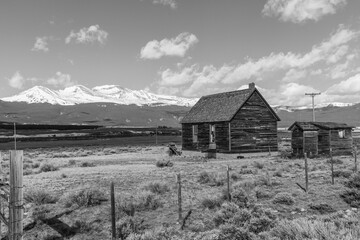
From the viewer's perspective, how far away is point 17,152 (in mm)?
6129

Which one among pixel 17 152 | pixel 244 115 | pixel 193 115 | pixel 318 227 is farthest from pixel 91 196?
pixel 193 115

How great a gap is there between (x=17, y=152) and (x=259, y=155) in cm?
2869

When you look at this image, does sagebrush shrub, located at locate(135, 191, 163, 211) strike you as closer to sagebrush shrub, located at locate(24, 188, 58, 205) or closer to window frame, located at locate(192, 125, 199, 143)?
sagebrush shrub, located at locate(24, 188, 58, 205)

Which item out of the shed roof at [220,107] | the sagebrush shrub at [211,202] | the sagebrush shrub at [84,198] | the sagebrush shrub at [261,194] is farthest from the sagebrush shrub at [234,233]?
the shed roof at [220,107]

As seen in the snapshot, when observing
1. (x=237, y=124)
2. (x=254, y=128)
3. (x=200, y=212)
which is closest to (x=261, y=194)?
(x=200, y=212)

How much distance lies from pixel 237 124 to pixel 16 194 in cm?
2660

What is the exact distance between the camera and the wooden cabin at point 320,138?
2966cm

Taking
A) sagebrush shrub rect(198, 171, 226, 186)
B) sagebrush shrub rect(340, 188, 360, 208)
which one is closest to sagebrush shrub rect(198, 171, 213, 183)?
sagebrush shrub rect(198, 171, 226, 186)

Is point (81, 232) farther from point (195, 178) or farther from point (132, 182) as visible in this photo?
point (195, 178)

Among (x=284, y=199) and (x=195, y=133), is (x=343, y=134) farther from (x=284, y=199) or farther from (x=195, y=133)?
(x=284, y=199)

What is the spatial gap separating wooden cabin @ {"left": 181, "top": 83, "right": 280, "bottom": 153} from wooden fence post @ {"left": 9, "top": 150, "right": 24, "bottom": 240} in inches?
1009

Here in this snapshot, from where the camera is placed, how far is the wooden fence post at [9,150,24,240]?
6.10 m

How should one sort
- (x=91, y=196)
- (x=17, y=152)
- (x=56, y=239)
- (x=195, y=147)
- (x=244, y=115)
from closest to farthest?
(x=17, y=152) < (x=56, y=239) < (x=91, y=196) < (x=244, y=115) < (x=195, y=147)

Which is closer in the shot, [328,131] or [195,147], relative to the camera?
[328,131]
